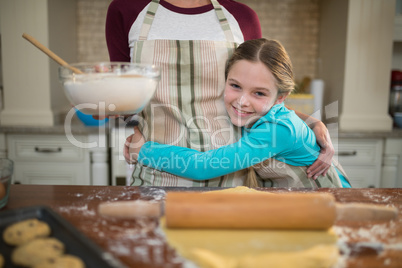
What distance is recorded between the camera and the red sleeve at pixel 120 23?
1.16m

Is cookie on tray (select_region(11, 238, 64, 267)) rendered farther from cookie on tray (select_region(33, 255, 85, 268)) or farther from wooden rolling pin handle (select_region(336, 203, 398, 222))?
wooden rolling pin handle (select_region(336, 203, 398, 222))

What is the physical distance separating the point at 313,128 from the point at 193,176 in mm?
463

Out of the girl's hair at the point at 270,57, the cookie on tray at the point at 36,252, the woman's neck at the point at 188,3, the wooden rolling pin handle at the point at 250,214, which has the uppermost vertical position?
the woman's neck at the point at 188,3

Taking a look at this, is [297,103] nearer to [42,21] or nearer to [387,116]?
[387,116]

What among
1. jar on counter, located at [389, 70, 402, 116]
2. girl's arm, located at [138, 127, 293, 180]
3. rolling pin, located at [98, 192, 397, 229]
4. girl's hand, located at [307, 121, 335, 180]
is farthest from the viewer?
jar on counter, located at [389, 70, 402, 116]

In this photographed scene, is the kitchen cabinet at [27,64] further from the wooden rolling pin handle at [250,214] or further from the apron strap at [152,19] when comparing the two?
the wooden rolling pin handle at [250,214]

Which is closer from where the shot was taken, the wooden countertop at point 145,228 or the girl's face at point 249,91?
the wooden countertop at point 145,228

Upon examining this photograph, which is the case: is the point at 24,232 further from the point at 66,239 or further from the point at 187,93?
the point at 187,93

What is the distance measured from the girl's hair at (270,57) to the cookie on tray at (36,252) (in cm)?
77

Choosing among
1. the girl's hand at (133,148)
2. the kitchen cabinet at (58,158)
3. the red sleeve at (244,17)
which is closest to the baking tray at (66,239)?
the girl's hand at (133,148)

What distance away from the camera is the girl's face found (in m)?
1.06

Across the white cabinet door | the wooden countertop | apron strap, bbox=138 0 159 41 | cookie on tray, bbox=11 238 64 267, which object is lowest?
the white cabinet door

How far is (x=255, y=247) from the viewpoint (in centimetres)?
56

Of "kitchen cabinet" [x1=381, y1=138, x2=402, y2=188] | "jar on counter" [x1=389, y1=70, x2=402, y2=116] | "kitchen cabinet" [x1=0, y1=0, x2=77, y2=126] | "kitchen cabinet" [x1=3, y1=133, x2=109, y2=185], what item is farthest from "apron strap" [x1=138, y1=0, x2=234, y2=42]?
"jar on counter" [x1=389, y1=70, x2=402, y2=116]
